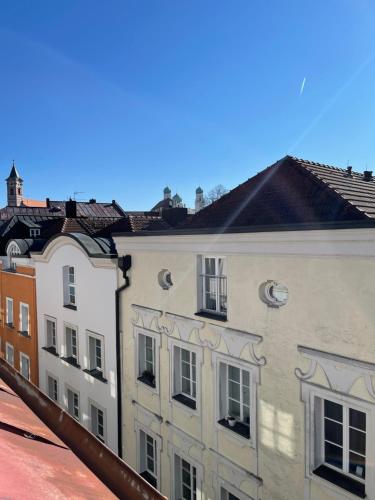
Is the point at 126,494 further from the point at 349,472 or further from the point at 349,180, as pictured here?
the point at 349,180

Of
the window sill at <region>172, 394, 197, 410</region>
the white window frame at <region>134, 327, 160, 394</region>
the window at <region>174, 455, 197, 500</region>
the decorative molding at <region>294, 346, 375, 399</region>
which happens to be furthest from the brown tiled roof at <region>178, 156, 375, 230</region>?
the window at <region>174, 455, 197, 500</region>

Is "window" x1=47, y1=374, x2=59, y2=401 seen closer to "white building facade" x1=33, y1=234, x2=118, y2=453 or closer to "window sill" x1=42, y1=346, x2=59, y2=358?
"white building facade" x1=33, y1=234, x2=118, y2=453

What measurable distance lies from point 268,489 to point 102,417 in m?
7.25

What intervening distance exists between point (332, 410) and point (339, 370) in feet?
2.92

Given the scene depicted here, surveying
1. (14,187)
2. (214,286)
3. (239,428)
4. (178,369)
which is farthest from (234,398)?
(14,187)

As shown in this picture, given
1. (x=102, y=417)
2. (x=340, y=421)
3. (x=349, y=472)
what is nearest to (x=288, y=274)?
(x=340, y=421)

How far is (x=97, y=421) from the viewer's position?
13844mm

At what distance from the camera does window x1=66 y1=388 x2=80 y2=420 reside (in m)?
15.1

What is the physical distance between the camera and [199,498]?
9.69 meters

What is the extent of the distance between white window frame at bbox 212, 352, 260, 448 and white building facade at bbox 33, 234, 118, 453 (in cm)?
441

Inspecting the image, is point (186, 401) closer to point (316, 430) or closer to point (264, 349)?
point (264, 349)

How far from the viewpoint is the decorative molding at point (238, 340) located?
8086 mm

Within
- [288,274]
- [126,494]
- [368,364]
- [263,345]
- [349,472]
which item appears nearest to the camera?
[126,494]

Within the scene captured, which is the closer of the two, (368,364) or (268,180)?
(368,364)
